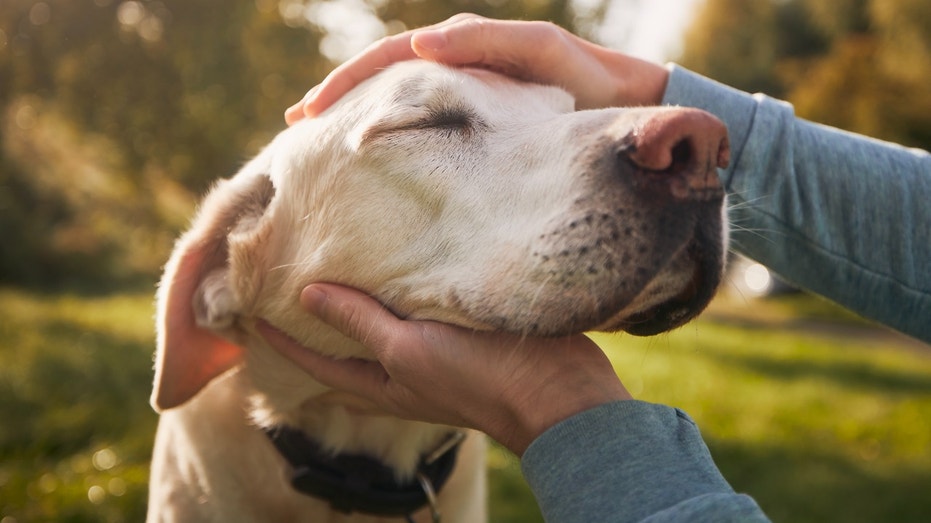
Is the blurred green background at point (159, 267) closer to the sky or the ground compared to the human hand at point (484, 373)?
closer to the ground

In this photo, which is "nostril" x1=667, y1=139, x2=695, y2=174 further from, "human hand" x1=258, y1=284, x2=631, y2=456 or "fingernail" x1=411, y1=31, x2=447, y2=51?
"fingernail" x1=411, y1=31, x2=447, y2=51

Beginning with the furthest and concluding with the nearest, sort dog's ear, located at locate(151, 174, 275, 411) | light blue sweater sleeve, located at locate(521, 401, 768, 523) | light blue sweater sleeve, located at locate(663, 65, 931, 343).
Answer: light blue sweater sleeve, located at locate(663, 65, 931, 343) < dog's ear, located at locate(151, 174, 275, 411) < light blue sweater sleeve, located at locate(521, 401, 768, 523)

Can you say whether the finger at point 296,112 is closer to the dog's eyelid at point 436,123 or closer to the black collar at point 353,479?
the dog's eyelid at point 436,123

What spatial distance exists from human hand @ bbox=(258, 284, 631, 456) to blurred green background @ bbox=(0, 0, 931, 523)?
336mm

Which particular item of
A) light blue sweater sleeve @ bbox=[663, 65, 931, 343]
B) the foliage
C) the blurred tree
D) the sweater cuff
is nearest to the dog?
the sweater cuff

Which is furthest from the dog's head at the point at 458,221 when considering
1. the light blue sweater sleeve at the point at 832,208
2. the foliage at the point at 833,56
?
the foliage at the point at 833,56

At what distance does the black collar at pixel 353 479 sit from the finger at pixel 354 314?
20.5 inches

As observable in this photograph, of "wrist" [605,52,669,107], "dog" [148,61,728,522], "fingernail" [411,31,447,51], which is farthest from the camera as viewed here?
"wrist" [605,52,669,107]

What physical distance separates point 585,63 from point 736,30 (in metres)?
25.7

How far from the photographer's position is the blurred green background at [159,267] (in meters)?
5.08

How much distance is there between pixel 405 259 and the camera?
2070 millimetres

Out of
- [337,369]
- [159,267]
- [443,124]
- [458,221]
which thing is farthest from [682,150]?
[159,267]

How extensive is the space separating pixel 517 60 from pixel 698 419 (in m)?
4.93

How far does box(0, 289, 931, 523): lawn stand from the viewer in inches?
181
